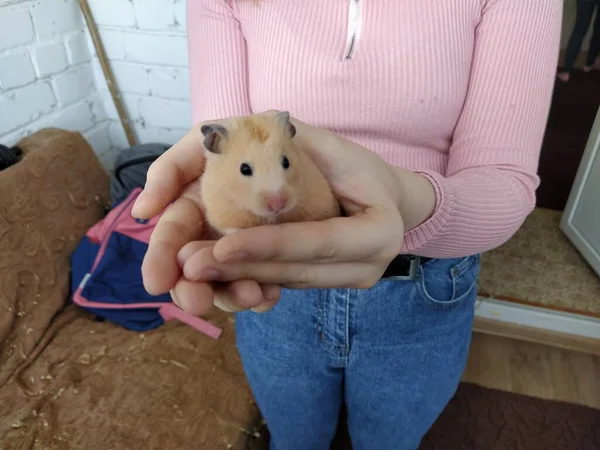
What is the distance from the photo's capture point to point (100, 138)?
1.77m

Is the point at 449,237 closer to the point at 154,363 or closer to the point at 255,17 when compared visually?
the point at 255,17

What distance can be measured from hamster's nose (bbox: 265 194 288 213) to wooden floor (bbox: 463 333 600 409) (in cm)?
129

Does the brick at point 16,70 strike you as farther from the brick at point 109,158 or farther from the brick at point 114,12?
the brick at point 109,158

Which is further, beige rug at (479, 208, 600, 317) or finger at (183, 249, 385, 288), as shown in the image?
beige rug at (479, 208, 600, 317)

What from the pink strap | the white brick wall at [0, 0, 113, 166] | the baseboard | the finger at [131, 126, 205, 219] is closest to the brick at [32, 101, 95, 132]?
the white brick wall at [0, 0, 113, 166]

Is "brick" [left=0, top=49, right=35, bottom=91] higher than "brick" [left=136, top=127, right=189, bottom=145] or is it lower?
higher

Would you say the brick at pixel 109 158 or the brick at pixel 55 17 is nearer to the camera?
the brick at pixel 55 17

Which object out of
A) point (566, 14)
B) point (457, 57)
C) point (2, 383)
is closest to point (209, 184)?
point (457, 57)

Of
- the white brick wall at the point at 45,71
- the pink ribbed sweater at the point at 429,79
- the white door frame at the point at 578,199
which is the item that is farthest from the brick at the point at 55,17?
the white door frame at the point at 578,199

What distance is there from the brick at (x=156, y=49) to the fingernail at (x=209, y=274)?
1.25 m

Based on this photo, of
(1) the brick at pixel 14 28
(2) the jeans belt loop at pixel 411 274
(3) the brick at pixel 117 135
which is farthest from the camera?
(3) the brick at pixel 117 135

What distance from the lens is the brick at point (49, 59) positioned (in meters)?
1.43

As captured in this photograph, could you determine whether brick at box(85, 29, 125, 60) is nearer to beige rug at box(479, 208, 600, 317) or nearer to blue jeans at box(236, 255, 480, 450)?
blue jeans at box(236, 255, 480, 450)

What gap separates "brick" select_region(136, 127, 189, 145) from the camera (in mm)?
1719
